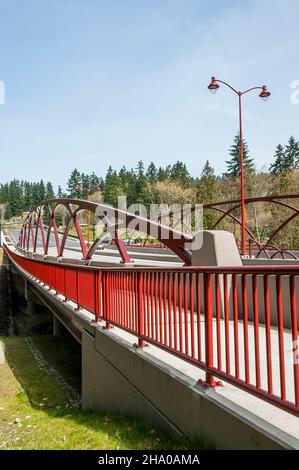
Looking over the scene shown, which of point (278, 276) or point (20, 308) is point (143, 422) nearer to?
point (278, 276)

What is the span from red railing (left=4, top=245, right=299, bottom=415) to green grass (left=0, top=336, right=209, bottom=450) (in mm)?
895

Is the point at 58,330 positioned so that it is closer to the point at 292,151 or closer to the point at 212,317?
the point at 212,317

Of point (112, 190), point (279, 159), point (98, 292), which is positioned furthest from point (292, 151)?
point (98, 292)

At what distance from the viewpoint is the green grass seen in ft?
14.3

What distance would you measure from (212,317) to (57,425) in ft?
8.51

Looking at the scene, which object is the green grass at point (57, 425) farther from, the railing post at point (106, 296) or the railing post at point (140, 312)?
the railing post at point (106, 296)

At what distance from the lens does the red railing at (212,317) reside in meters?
3.14

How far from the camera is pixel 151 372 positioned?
4.83 metres

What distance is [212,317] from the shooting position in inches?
223

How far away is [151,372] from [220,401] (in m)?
1.45

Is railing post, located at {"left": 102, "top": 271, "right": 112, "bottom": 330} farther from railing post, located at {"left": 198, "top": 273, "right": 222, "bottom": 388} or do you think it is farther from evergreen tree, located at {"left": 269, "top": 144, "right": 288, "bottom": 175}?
evergreen tree, located at {"left": 269, "top": 144, "right": 288, "bottom": 175}

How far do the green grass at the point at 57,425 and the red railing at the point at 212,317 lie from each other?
35.3 inches

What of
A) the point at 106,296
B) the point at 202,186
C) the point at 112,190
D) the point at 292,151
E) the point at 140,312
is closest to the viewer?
the point at 140,312

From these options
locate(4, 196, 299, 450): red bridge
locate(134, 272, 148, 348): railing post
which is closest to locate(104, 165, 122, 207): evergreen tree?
locate(4, 196, 299, 450): red bridge
